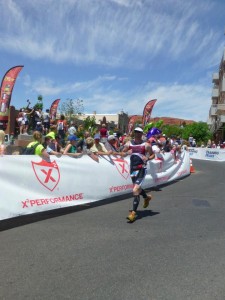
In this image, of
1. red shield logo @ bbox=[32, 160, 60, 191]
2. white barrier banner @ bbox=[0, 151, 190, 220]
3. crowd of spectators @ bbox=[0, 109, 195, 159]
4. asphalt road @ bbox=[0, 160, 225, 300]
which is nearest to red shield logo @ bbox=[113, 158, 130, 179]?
white barrier banner @ bbox=[0, 151, 190, 220]

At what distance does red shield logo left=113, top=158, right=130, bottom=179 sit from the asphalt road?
170 centimetres

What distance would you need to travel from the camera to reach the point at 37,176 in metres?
6.98

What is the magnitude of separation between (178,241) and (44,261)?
6.96 feet

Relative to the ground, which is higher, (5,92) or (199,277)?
(5,92)

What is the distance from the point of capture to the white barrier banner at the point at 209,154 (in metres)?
29.2

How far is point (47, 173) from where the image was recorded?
7211mm

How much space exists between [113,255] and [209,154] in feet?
87.1

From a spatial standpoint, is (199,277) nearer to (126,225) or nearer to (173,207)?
(126,225)

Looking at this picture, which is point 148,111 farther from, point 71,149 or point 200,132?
point 200,132

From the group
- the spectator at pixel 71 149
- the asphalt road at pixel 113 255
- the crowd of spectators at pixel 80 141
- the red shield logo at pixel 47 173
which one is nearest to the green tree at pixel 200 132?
the crowd of spectators at pixel 80 141

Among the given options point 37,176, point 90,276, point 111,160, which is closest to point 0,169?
point 37,176

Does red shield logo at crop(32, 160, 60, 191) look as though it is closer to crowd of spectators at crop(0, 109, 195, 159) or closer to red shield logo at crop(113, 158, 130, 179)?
crowd of spectators at crop(0, 109, 195, 159)

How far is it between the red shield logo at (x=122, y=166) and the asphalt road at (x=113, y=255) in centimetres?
170

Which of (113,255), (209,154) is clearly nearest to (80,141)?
(113,255)
